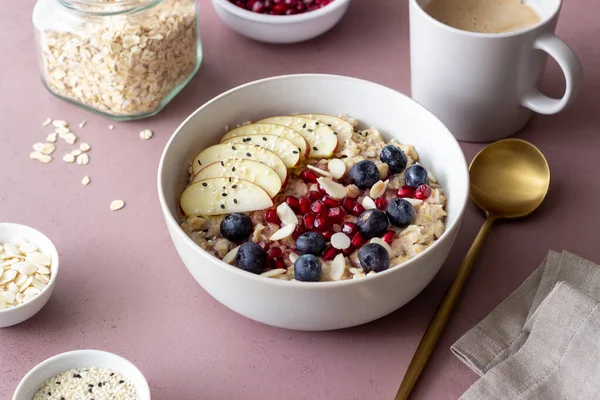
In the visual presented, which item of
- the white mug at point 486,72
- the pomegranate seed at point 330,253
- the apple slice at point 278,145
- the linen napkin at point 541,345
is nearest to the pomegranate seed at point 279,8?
the white mug at point 486,72

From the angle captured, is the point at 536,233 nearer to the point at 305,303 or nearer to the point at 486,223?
the point at 486,223

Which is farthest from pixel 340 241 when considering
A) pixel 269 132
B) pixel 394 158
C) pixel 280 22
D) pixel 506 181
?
pixel 280 22

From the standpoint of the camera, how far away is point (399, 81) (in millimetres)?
2008

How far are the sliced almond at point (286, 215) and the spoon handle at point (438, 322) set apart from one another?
311mm

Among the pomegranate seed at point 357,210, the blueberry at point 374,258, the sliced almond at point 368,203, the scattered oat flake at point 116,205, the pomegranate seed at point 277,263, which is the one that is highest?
the blueberry at point 374,258

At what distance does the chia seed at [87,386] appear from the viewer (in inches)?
51.9

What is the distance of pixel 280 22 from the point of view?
1983mm

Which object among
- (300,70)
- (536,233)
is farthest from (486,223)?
(300,70)

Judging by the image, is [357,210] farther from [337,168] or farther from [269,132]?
[269,132]

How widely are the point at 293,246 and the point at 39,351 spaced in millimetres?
490

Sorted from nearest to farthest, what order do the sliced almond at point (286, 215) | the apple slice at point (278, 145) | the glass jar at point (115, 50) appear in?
1. the sliced almond at point (286, 215)
2. the apple slice at point (278, 145)
3. the glass jar at point (115, 50)

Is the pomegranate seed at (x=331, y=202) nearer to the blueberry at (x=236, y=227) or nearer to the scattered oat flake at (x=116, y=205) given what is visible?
the blueberry at (x=236, y=227)

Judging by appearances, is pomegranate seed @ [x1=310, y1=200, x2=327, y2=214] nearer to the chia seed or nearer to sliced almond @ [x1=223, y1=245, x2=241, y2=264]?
sliced almond @ [x1=223, y1=245, x2=241, y2=264]

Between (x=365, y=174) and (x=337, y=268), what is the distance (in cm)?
23
